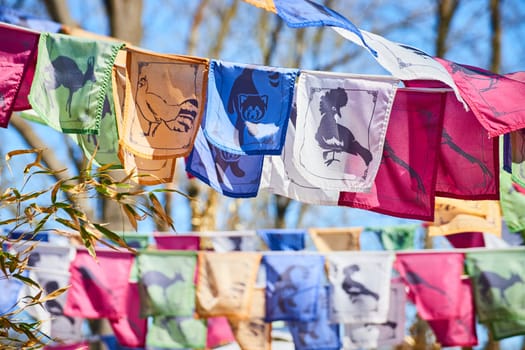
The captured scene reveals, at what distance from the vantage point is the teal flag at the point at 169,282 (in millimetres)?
7289

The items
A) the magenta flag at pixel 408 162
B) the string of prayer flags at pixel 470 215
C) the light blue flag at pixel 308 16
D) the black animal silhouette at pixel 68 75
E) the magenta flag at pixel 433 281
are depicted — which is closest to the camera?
the light blue flag at pixel 308 16

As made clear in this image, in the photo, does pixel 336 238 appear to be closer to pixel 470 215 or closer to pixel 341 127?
pixel 470 215

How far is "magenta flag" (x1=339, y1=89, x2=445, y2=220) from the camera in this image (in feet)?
16.3

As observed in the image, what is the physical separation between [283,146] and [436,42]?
829 centimetres

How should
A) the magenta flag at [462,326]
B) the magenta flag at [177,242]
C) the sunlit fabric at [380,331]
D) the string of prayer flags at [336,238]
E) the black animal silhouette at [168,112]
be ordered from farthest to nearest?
the string of prayer flags at [336,238]
the magenta flag at [177,242]
the sunlit fabric at [380,331]
the magenta flag at [462,326]
the black animal silhouette at [168,112]

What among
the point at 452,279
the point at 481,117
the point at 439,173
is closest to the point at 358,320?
the point at 452,279

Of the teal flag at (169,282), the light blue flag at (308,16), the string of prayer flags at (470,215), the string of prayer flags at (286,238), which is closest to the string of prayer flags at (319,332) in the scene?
the string of prayer flags at (286,238)

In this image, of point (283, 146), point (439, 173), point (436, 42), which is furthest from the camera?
point (436, 42)

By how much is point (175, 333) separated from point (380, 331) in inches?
68.9

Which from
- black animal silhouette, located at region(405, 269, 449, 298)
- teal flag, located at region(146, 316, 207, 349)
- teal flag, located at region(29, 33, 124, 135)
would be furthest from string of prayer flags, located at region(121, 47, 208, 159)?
black animal silhouette, located at region(405, 269, 449, 298)

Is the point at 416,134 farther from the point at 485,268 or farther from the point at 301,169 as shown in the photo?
the point at 485,268

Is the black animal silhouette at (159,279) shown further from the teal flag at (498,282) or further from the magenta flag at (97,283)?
the teal flag at (498,282)

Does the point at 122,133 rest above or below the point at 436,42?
below

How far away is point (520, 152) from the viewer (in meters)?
4.94
